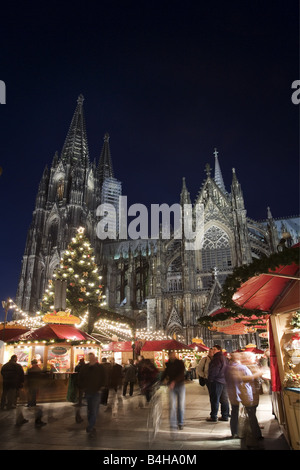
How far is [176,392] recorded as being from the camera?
6508 mm

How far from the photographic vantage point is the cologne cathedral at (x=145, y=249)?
107 ft

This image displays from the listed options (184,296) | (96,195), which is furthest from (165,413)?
(96,195)

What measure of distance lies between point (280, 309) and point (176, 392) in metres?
2.93

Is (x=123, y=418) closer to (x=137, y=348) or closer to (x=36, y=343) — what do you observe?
(x=36, y=343)

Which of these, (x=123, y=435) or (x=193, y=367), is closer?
(x=123, y=435)

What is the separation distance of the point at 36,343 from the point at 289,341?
357 inches

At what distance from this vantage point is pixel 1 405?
9031 mm

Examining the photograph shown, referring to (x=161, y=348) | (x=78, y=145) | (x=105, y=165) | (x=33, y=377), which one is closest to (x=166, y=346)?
(x=161, y=348)

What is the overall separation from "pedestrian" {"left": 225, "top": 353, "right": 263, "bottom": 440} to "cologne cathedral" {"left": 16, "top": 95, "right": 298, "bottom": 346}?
603 inches

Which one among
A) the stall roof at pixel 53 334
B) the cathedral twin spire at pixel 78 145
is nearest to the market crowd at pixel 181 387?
the stall roof at pixel 53 334

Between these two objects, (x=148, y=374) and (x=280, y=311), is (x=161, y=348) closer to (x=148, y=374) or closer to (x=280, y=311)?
(x=148, y=374)

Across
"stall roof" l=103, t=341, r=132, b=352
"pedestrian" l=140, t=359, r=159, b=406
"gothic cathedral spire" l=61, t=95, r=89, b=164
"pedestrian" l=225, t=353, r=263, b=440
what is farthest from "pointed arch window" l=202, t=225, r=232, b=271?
"gothic cathedral spire" l=61, t=95, r=89, b=164

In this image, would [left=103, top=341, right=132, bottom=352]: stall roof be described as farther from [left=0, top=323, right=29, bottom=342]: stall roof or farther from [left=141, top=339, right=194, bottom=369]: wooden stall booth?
[left=0, top=323, right=29, bottom=342]: stall roof

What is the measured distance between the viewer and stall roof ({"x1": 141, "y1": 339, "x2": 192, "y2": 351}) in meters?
17.8
